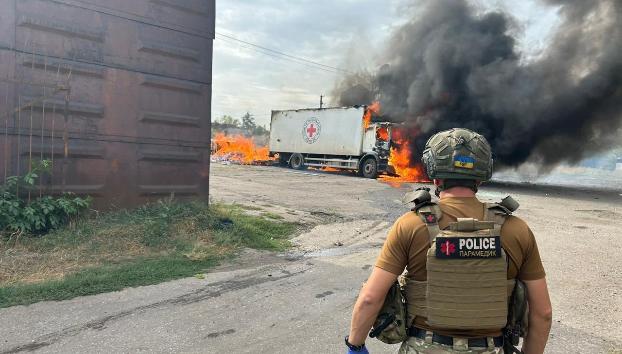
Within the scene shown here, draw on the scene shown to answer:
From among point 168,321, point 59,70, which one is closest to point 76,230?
point 59,70

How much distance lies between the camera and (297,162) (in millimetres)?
26578

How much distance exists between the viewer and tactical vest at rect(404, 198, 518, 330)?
5.40 ft

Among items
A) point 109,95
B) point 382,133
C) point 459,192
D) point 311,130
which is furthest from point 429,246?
point 311,130

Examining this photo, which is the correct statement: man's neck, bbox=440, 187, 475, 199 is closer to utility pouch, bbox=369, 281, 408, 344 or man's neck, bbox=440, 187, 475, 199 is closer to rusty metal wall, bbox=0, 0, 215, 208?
utility pouch, bbox=369, 281, 408, 344

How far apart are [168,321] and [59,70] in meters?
3.96

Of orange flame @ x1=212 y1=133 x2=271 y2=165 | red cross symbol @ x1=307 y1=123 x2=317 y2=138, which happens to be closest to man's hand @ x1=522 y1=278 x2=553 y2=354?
red cross symbol @ x1=307 y1=123 x2=317 y2=138

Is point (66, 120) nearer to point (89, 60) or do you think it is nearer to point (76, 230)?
point (89, 60)

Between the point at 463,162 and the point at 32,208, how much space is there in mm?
5349

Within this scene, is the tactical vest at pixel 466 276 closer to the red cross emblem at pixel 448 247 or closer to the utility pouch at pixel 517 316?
Result: the red cross emblem at pixel 448 247

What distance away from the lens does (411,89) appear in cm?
2377

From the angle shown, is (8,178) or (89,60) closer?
(8,178)

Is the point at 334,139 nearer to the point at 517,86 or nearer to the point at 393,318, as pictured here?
the point at 517,86

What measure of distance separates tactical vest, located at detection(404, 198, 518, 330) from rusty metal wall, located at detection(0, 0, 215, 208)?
558cm

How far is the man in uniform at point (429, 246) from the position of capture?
173 cm
